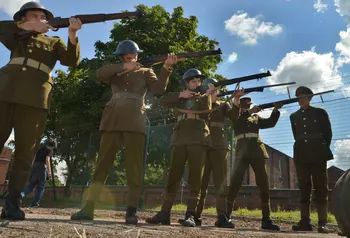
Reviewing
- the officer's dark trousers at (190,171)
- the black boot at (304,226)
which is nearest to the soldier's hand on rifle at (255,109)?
the officer's dark trousers at (190,171)

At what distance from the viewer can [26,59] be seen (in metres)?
3.97

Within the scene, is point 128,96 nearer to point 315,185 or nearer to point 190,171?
point 190,171

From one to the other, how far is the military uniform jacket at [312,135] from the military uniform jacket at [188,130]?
1710 millimetres

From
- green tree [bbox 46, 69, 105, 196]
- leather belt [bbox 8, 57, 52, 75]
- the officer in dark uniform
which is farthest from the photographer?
green tree [bbox 46, 69, 105, 196]

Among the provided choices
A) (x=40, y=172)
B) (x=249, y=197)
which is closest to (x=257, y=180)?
(x=40, y=172)

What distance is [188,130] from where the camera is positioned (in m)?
5.22

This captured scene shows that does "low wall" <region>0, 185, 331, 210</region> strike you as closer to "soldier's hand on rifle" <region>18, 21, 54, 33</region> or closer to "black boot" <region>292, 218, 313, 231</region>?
"black boot" <region>292, 218, 313, 231</region>

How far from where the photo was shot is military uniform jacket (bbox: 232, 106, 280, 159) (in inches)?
235

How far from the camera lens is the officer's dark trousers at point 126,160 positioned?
14.5ft

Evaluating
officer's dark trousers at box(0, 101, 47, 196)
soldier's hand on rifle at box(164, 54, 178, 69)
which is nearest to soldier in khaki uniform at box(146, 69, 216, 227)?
soldier's hand on rifle at box(164, 54, 178, 69)

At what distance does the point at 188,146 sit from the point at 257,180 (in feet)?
4.87

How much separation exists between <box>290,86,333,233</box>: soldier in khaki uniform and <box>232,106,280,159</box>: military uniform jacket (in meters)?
0.50

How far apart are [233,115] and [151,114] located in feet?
30.9

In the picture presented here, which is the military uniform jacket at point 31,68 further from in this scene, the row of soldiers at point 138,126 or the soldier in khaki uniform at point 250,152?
the soldier in khaki uniform at point 250,152
